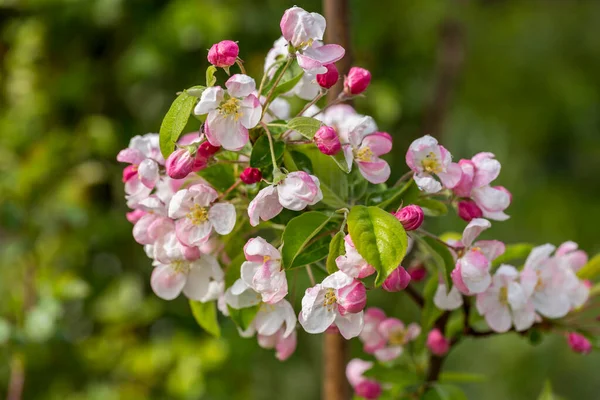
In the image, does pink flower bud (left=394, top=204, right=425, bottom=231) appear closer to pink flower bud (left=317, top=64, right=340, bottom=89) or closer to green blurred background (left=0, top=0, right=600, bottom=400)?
pink flower bud (left=317, top=64, right=340, bottom=89)

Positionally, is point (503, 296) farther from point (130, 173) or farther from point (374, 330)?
point (130, 173)

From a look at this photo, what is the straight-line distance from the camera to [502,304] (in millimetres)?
698

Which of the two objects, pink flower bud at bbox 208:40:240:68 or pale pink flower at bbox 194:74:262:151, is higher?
pink flower bud at bbox 208:40:240:68

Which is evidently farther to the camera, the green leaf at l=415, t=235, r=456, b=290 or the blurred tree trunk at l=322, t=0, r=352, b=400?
the blurred tree trunk at l=322, t=0, r=352, b=400

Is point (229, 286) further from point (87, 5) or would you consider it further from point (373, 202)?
point (87, 5)

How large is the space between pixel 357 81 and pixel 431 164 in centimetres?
10

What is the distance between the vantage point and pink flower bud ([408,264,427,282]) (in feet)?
2.50

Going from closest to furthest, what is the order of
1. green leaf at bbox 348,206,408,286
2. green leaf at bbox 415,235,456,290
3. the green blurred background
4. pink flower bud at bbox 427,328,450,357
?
green leaf at bbox 348,206,408,286, green leaf at bbox 415,235,456,290, pink flower bud at bbox 427,328,450,357, the green blurred background

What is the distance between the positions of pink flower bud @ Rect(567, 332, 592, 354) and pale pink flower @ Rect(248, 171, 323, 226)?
0.39 metres

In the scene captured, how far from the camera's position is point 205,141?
1.95ft

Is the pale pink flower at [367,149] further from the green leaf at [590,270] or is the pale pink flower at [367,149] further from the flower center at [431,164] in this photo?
the green leaf at [590,270]

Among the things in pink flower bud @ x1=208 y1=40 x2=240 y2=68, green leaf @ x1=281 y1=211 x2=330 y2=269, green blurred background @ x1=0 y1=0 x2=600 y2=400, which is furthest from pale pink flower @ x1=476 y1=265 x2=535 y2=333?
green blurred background @ x1=0 y1=0 x2=600 y2=400

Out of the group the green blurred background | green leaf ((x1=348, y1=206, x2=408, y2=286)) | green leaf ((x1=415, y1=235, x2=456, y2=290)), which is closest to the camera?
green leaf ((x1=348, y1=206, x2=408, y2=286))

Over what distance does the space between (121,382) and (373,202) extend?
4.60 ft
